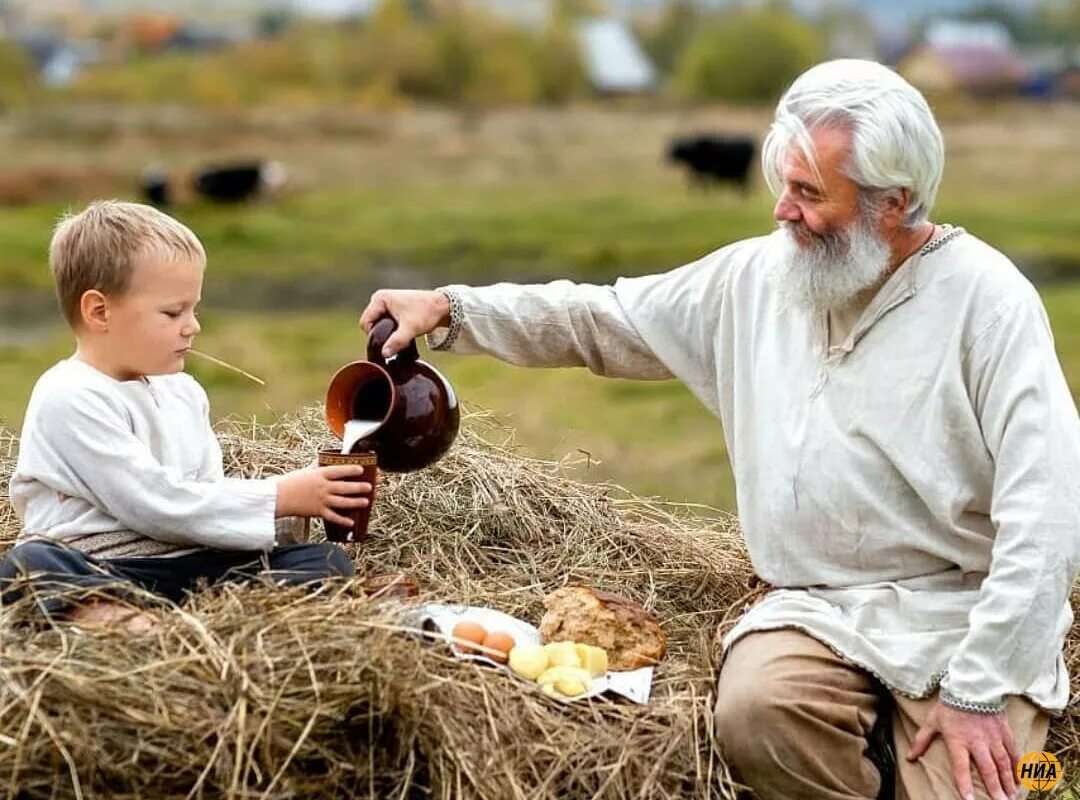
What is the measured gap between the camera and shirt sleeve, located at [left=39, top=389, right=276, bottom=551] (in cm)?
403

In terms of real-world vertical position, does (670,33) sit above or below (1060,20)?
above

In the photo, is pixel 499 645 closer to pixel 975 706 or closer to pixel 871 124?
pixel 975 706

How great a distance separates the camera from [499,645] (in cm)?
391

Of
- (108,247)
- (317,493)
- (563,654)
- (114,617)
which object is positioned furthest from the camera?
(317,493)

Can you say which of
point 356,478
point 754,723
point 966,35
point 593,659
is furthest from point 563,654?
point 966,35

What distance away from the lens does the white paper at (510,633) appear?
3.86m

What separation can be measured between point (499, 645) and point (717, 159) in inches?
860

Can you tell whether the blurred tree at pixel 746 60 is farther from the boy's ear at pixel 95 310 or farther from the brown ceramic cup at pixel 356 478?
the boy's ear at pixel 95 310

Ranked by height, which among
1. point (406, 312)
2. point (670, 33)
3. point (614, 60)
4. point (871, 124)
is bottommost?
point (670, 33)

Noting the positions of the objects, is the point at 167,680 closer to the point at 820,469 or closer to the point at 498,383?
the point at 820,469

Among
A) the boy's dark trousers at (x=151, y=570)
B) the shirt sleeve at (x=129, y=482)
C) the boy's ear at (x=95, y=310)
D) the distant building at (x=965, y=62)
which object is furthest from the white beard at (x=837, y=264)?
the distant building at (x=965, y=62)

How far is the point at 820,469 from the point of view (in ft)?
13.2

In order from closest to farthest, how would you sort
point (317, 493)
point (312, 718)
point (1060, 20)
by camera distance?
point (312, 718)
point (317, 493)
point (1060, 20)

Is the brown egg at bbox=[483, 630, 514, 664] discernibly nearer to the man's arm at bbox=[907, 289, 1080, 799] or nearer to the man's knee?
the man's knee
